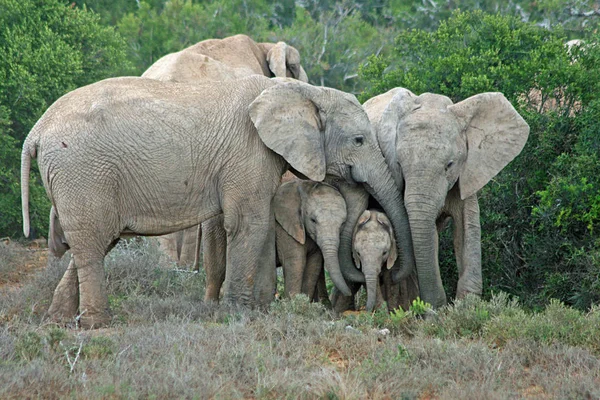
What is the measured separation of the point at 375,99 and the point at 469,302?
2.93 m

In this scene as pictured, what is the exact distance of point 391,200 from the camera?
29.7ft

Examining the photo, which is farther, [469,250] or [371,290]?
[469,250]

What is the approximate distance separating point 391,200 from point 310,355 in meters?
2.34

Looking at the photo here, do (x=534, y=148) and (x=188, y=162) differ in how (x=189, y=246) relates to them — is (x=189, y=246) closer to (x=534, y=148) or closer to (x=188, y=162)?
(x=188, y=162)

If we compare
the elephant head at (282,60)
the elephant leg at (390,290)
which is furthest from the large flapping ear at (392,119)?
the elephant head at (282,60)

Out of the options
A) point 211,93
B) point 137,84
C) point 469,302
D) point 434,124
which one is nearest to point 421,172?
point 434,124

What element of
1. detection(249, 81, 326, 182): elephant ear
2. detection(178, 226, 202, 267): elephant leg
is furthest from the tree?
detection(249, 81, 326, 182): elephant ear

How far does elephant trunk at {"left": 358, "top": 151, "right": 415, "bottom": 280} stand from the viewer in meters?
9.05

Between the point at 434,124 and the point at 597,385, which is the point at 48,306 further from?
the point at 597,385

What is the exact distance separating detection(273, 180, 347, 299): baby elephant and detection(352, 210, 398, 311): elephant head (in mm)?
184

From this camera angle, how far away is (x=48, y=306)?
9367 mm

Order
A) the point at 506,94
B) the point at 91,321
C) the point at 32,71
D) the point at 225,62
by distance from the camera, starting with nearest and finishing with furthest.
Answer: the point at 91,321
the point at 506,94
the point at 225,62
the point at 32,71

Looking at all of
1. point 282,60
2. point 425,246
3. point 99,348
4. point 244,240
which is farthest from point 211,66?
point 99,348

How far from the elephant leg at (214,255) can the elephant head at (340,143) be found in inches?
50.4
